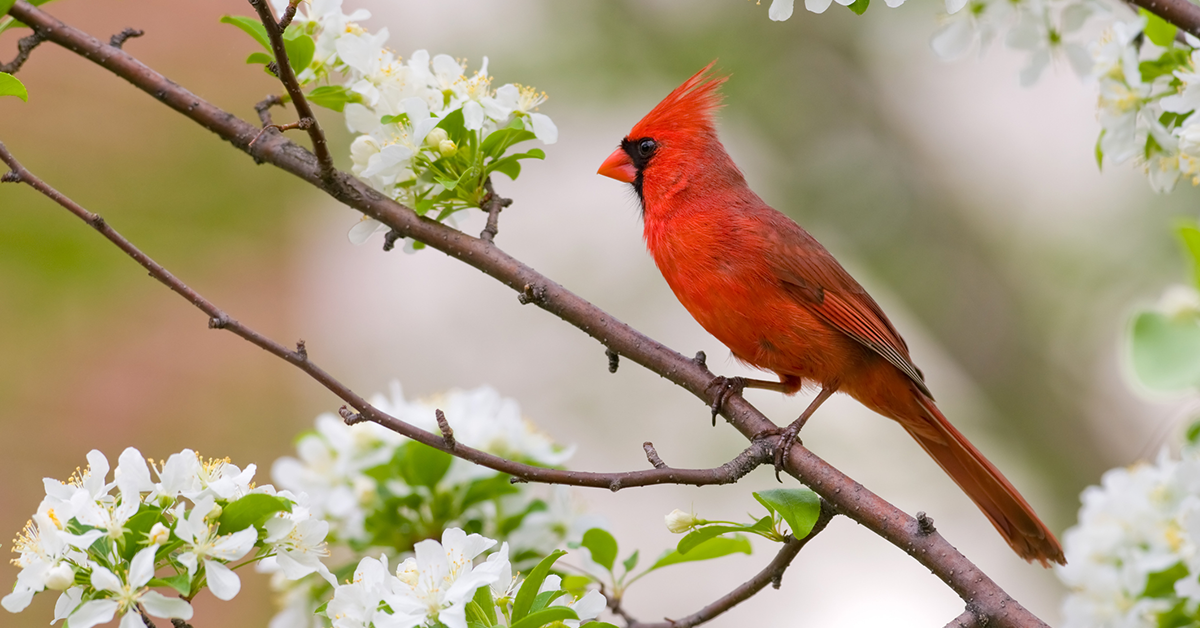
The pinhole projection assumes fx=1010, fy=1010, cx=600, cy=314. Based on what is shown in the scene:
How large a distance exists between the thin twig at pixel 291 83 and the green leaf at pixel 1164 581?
132cm

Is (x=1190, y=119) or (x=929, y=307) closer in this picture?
(x=1190, y=119)

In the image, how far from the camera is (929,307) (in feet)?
14.1

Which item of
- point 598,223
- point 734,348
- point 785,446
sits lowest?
point 785,446

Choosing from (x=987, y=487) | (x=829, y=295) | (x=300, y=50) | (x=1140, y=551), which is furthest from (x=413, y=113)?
(x=987, y=487)

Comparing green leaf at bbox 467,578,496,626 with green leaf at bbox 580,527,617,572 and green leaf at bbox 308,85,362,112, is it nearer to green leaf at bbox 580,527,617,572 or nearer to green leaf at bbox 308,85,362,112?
green leaf at bbox 580,527,617,572

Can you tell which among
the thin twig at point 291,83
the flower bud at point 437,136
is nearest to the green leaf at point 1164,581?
the flower bud at point 437,136

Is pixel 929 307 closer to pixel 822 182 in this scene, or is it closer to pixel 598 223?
pixel 822 182

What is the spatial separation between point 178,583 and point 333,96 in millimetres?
820

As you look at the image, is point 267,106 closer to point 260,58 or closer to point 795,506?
point 260,58

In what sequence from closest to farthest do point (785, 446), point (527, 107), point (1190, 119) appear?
point (1190, 119)
point (785, 446)
point (527, 107)

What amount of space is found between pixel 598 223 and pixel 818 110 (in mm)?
1226

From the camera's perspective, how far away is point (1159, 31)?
1479 mm

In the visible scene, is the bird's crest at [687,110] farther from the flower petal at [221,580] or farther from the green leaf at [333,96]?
the flower petal at [221,580]

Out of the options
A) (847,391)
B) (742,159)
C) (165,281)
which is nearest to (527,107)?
(165,281)
